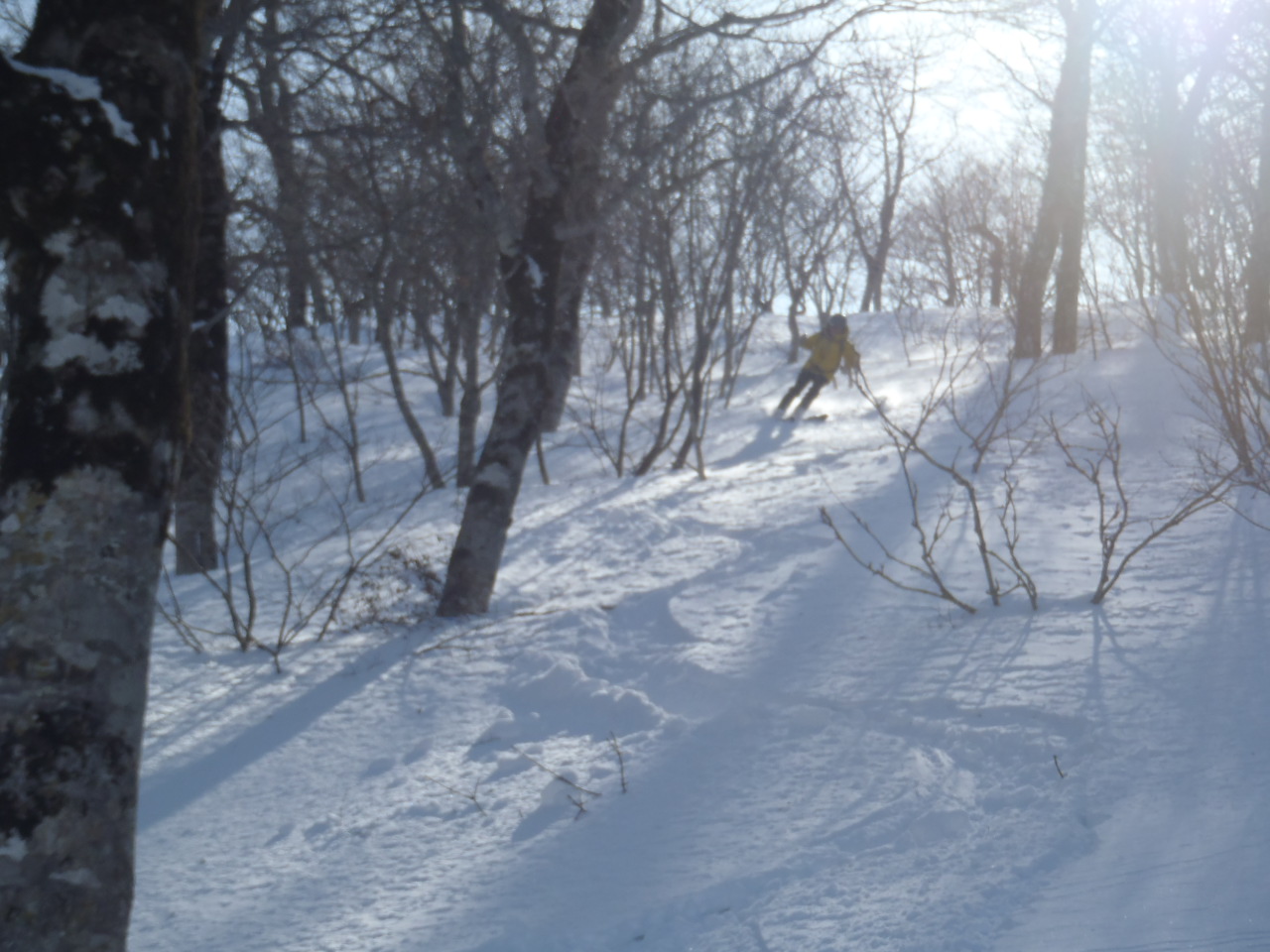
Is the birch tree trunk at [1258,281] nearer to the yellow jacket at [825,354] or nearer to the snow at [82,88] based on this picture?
the snow at [82,88]

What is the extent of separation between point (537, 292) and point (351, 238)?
1035 mm

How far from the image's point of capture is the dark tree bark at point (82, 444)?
194cm

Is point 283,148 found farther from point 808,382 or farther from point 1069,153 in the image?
point 1069,153

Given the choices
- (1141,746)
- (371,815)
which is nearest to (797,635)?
(1141,746)

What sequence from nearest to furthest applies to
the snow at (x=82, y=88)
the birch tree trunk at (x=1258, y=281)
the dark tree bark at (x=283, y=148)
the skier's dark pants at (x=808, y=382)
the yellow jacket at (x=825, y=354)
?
1. the snow at (x=82, y=88)
2. the birch tree trunk at (x=1258, y=281)
3. the dark tree bark at (x=283, y=148)
4. the yellow jacket at (x=825, y=354)
5. the skier's dark pants at (x=808, y=382)

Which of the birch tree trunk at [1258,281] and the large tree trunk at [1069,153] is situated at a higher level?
the large tree trunk at [1069,153]

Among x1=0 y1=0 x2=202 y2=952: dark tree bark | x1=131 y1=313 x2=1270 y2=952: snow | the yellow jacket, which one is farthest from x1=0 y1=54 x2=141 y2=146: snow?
the yellow jacket

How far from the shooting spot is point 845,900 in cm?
253

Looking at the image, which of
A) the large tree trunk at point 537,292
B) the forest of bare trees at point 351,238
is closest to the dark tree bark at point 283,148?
the forest of bare trees at point 351,238

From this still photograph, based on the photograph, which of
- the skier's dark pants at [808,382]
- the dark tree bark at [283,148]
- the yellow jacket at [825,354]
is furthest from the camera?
the skier's dark pants at [808,382]

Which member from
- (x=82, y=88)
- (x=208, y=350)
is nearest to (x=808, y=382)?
(x=208, y=350)

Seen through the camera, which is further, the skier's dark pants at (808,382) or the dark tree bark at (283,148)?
the skier's dark pants at (808,382)

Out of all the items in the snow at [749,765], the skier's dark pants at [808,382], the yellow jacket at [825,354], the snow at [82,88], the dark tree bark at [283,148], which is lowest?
the snow at [749,765]

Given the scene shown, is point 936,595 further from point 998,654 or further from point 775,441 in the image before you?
point 775,441
